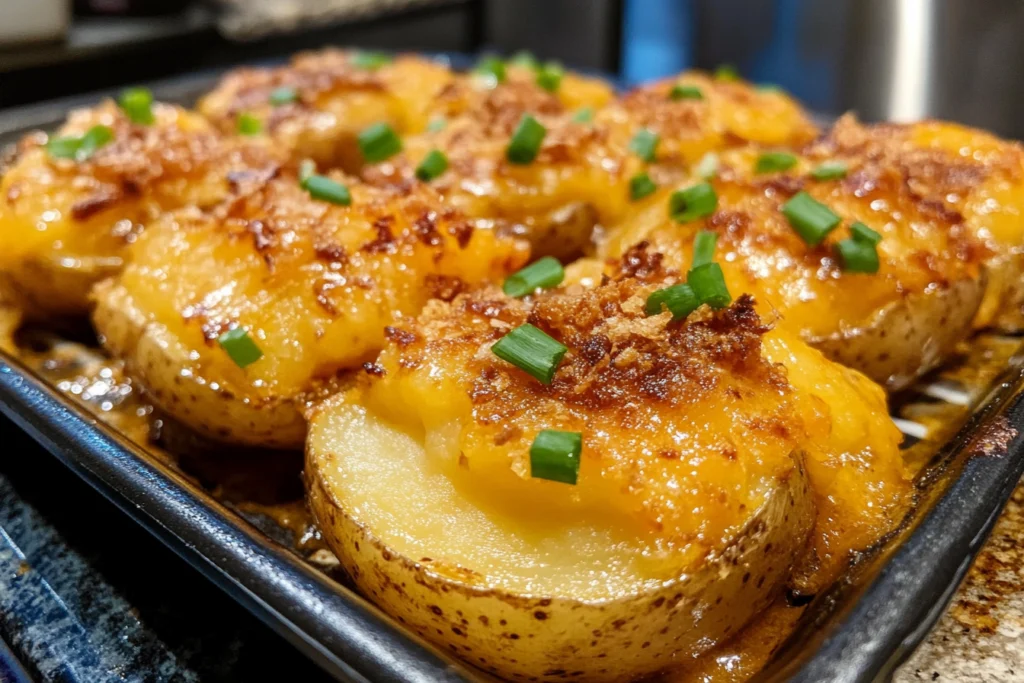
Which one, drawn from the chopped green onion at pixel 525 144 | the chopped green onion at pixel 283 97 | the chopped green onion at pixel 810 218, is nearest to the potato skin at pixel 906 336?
the chopped green onion at pixel 810 218

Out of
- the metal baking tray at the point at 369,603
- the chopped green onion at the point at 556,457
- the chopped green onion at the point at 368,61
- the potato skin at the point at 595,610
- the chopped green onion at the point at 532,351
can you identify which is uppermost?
the chopped green onion at the point at 368,61

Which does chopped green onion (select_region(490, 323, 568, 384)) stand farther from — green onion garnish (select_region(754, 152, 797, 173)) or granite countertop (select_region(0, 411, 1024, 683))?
green onion garnish (select_region(754, 152, 797, 173))

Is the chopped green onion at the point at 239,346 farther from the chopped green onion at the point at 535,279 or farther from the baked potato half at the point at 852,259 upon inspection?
the baked potato half at the point at 852,259

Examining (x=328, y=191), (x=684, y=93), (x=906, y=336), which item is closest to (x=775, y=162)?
(x=906, y=336)

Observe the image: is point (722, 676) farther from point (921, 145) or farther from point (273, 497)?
point (921, 145)

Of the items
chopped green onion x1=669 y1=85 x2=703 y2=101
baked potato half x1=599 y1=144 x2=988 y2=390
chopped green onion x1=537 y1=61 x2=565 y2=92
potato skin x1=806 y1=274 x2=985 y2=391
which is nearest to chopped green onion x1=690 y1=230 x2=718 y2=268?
baked potato half x1=599 y1=144 x2=988 y2=390

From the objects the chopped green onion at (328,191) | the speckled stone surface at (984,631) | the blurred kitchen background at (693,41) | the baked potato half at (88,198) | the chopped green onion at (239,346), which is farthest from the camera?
the blurred kitchen background at (693,41)

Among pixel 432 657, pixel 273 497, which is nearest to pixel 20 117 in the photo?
pixel 273 497
